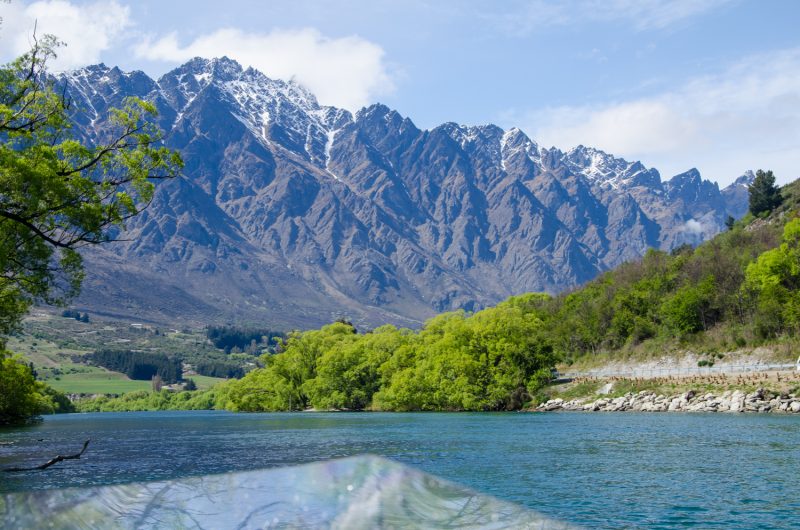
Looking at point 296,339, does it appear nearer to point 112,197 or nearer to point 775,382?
point 775,382

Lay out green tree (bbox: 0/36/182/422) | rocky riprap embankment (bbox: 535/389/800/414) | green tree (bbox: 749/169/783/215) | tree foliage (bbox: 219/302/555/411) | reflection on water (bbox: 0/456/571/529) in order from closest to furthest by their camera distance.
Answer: reflection on water (bbox: 0/456/571/529) → green tree (bbox: 0/36/182/422) → rocky riprap embankment (bbox: 535/389/800/414) → tree foliage (bbox: 219/302/555/411) → green tree (bbox: 749/169/783/215)

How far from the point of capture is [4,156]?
26938mm

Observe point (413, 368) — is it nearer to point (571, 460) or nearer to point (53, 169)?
point (571, 460)

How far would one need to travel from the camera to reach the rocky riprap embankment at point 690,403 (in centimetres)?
6406

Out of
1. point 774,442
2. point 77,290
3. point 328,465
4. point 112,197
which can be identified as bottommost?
point 774,442

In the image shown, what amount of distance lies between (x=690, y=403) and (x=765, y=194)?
104306 mm

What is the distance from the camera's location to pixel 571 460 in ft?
110

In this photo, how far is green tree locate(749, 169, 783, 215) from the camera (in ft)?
509

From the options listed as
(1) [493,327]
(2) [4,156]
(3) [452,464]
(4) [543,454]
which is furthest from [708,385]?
(2) [4,156]

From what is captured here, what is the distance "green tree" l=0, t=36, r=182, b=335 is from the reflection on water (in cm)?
2340

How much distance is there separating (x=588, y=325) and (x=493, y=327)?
35451 millimetres

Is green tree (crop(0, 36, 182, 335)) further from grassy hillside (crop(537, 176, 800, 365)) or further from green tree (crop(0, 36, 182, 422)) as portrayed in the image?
grassy hillside (crop(537, 176, 800, 365))

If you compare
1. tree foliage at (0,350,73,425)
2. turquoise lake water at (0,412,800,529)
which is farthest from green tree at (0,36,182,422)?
tree foliage at (0,350,73,425)

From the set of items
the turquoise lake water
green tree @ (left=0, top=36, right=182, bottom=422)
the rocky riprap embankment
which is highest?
green tree @ (left=0, top=36, right=182, bottom=422)
